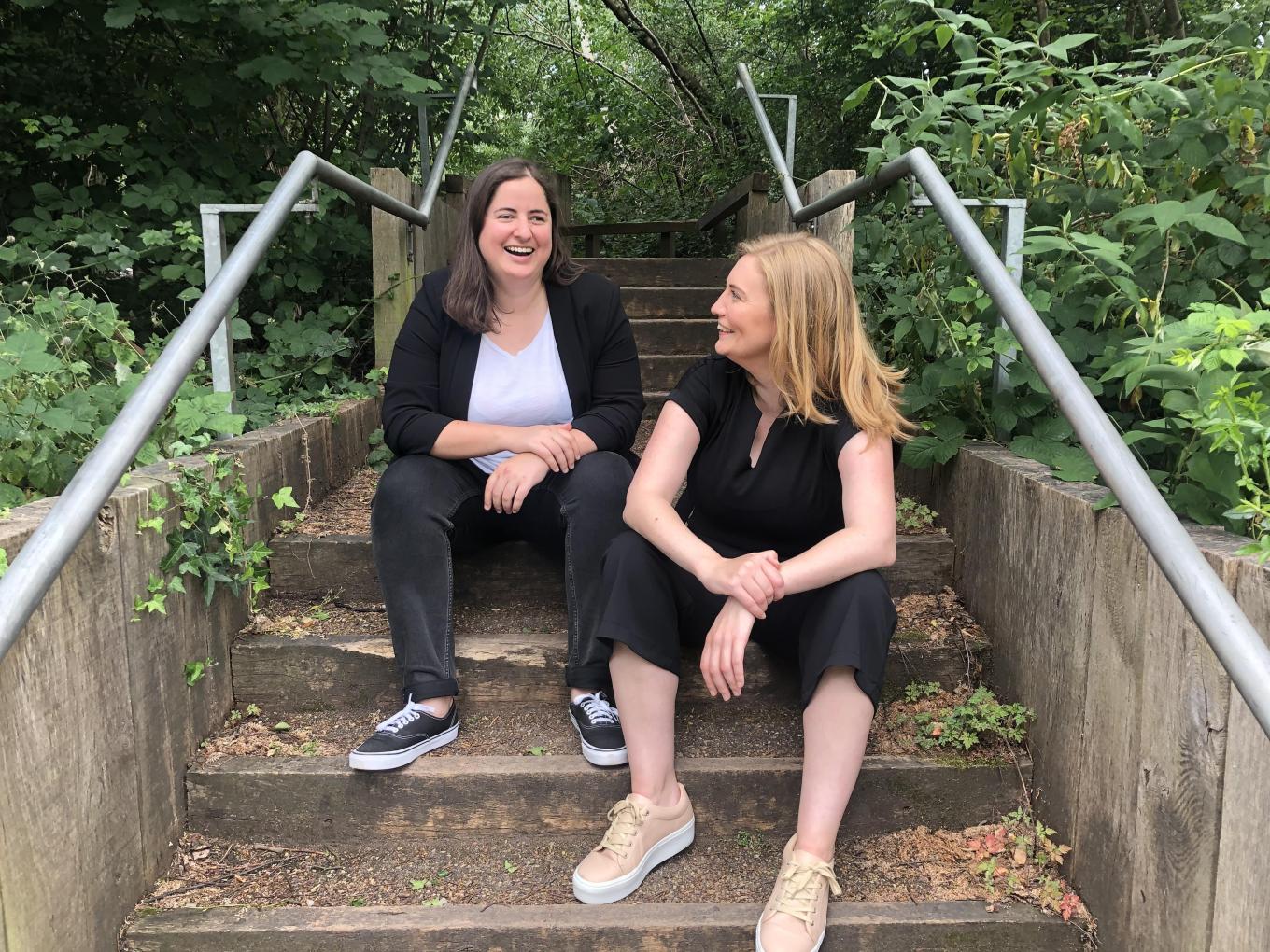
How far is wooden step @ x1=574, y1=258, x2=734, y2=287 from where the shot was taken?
193 inches

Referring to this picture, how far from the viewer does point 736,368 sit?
1911mm

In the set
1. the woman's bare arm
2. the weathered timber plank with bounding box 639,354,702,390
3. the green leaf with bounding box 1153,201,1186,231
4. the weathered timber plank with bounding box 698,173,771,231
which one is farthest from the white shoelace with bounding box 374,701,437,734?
the weathered timber plank with bounding box 698,173,771,231

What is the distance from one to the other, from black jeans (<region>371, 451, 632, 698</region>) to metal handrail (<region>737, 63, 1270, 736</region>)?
842 millimetres

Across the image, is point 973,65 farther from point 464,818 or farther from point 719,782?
point 464,818

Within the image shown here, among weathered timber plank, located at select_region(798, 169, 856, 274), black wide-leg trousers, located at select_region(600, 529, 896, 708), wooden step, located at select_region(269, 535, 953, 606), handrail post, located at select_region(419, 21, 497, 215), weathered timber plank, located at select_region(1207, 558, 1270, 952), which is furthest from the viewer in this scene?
handrail post, located at select_region(419, 21, 497, 215)

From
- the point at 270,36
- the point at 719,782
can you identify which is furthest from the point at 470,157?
the point at 719,782

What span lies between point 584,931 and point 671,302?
347 cm

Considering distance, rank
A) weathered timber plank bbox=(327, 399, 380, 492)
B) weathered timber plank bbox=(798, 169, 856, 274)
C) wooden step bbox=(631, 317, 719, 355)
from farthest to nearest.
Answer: wooden step bbox=(631, 317, 719, 355)
weathered timber plank bbox=(798, 169, 856, 274)
weathered timber plank bbox=(327, 399, 380, 492)

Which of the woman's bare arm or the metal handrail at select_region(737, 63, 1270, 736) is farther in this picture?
the woman's bare arm

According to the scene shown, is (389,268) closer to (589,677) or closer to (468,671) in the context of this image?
(468,671)

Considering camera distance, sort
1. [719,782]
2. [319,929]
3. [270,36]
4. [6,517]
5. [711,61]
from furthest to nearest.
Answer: [711,61] → [270,36] → [719,782] → [319,929] → [6,517]

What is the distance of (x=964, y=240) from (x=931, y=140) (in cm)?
63

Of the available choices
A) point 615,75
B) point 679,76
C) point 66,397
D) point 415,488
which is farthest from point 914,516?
point 615,75

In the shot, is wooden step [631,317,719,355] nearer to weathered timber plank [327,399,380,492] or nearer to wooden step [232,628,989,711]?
weathered timber plank [327,399,380,492]
